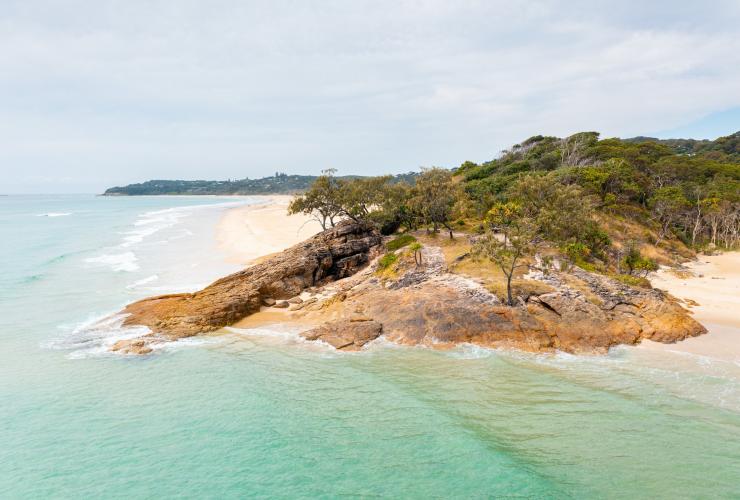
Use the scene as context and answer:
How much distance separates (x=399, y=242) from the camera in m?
37.1

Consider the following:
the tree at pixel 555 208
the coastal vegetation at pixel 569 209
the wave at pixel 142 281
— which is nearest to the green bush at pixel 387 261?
the coastal vegetation at pixel 569 209

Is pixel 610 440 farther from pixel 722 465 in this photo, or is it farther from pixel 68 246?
pixel 68 246

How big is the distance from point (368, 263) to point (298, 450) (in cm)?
2215

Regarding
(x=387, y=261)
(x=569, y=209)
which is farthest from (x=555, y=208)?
(x=387, y=261)

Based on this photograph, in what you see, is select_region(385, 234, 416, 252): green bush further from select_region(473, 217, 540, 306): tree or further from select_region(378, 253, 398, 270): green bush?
select_region(473, 217, 540, 306): tree

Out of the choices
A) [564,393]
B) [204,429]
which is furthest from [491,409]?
[204,429]

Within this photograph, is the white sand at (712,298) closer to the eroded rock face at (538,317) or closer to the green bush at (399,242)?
the eroded rock face at (538,317)

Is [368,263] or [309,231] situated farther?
[309,231]

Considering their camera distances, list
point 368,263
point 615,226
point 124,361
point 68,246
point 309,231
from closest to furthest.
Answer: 1. point 124,361
2. point 368,263
3. point 615,226
4. point 68,246
5. point 309,231

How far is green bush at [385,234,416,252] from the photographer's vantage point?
120ft

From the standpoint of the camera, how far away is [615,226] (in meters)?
43.9

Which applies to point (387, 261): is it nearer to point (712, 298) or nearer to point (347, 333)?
point (347, 333)

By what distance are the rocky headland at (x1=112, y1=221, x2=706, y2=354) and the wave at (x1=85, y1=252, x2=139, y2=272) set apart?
18.3 m

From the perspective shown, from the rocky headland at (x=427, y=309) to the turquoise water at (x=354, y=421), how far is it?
1.41 m
